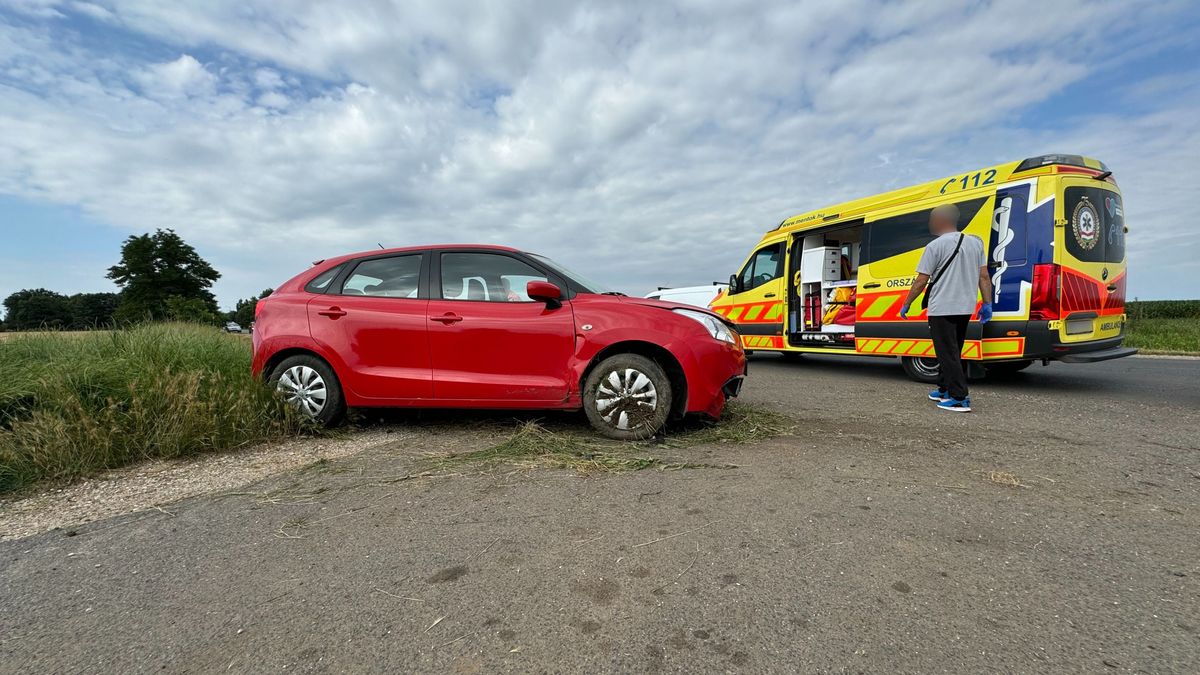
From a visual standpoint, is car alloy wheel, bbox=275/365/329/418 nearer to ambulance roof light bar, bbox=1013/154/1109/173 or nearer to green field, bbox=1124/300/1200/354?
ambulance roof light bar, bbox=1013/154/1109/173

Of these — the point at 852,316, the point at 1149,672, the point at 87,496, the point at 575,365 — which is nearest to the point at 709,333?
the point at 575,365

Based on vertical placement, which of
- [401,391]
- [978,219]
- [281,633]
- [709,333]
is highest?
[978,219]

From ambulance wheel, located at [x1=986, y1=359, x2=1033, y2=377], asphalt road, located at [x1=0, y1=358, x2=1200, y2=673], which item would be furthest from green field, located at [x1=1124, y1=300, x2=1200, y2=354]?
asphalt road, located at [x1=0, y1=358, x2=1200, y2=673]

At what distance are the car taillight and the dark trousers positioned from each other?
4.62 feet

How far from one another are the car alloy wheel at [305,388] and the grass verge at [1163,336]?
14713 mm

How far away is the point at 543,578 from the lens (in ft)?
6.61

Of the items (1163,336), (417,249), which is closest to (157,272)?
(417,249)

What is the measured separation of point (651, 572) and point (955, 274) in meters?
4.64

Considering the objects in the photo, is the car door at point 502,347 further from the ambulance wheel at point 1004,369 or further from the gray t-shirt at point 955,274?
the ambulance wheel at point 1004,369

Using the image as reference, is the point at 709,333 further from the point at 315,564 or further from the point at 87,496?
the point at 87,496

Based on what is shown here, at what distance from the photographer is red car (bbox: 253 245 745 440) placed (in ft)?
13.2

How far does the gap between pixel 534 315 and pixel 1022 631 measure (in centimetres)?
326

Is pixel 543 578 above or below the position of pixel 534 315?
below

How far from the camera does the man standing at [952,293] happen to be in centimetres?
504
